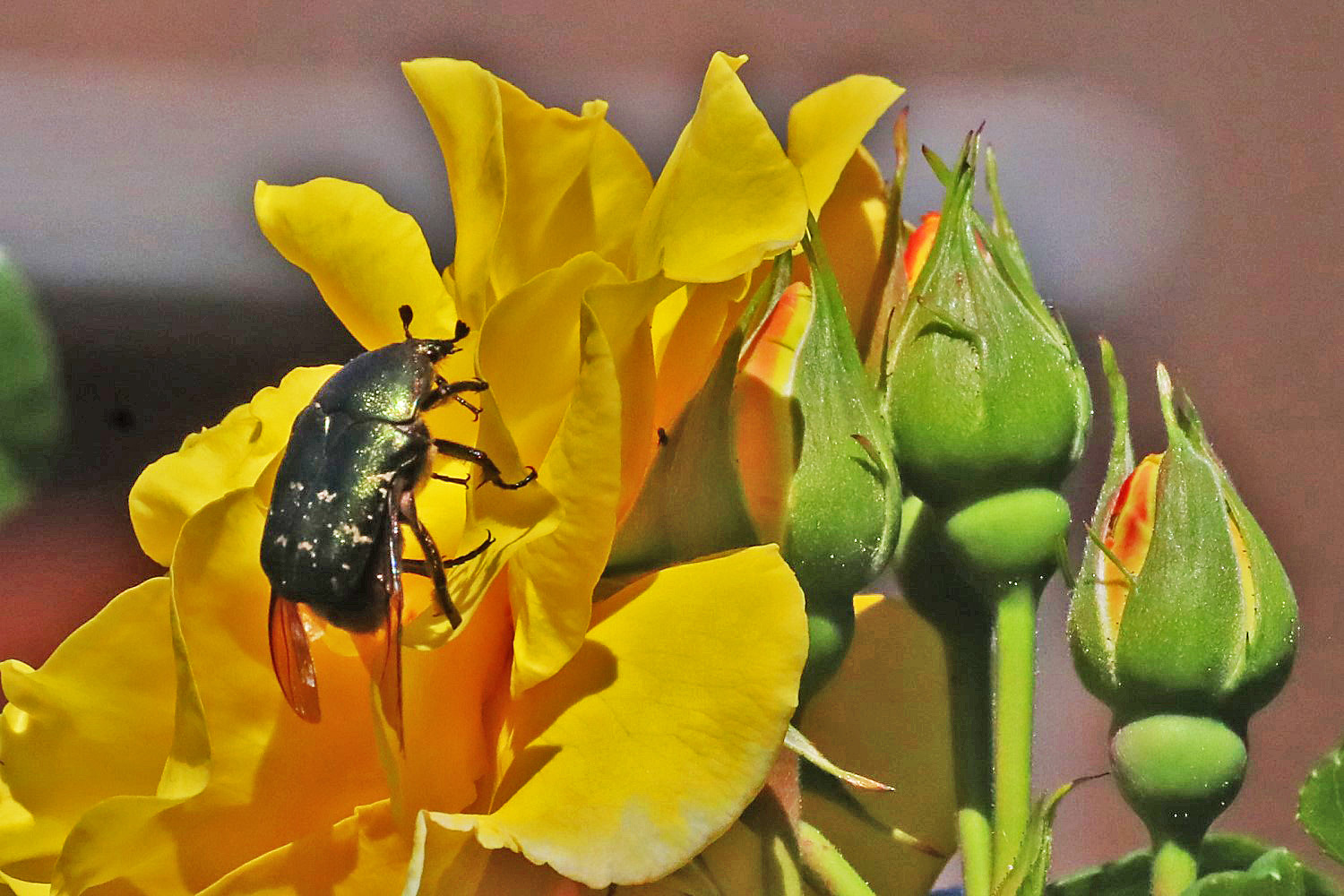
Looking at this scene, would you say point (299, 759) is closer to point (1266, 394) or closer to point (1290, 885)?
point (1290, 885)

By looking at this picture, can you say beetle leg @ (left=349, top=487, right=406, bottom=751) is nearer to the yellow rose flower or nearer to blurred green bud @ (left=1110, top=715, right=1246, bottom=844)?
the yellow rose flower

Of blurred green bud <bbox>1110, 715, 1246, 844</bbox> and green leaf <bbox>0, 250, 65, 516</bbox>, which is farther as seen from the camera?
green leaf <bbox>0, 250, 65, 516</bbox>

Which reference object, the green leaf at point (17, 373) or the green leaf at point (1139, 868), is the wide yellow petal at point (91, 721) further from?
the green leaf at point (17, 373)


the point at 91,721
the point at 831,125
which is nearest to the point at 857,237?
the point at 831,125

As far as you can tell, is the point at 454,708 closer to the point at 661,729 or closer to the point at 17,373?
the point at 661,729

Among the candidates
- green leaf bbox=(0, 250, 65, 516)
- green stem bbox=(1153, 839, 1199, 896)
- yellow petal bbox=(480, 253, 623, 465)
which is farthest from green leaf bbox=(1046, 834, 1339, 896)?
green leaf bbox=(0, 250, 65, 516)

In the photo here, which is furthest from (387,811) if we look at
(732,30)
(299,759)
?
(732,30)
